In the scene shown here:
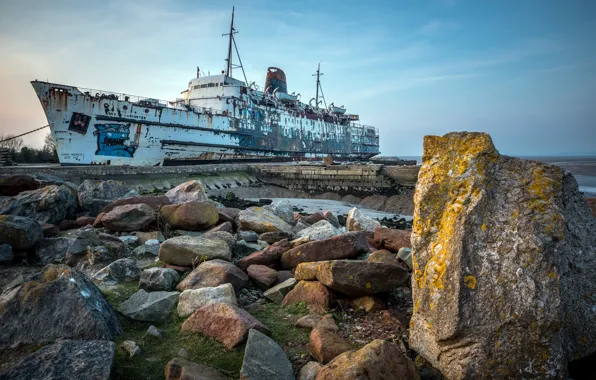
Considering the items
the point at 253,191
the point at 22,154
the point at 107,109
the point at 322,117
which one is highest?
the point at 322,117

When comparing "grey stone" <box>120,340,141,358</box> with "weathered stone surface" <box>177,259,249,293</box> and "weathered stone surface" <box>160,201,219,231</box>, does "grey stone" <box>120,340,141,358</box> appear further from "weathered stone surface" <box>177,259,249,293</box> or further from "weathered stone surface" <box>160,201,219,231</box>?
→ "weathered stone surface" <box>160,201,219,231</box>

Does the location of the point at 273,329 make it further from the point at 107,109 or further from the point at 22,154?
the point at 22,154

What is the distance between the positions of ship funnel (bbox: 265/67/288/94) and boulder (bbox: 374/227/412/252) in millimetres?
32251

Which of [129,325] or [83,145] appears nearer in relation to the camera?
[129,325]

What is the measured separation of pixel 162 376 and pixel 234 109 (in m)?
24.8

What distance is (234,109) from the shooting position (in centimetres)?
2548

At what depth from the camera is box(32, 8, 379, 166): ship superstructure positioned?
57.2ft

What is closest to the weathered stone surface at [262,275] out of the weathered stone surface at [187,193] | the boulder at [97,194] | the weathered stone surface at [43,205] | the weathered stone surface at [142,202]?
the weathered stone surface at [142,202]

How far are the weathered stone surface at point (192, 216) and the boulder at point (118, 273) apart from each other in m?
1.40

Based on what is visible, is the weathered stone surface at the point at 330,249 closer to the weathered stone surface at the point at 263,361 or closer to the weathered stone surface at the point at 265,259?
the weathered stone surface at the point at 265,259

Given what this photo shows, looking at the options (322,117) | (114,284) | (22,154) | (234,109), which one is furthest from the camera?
(322,117)

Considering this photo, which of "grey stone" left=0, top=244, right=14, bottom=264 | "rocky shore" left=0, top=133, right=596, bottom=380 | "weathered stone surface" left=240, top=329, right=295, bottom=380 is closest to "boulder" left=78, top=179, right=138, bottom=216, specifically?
"grey stone" left=0, top=244, right=14, bottom=264

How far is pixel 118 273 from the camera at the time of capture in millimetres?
3477

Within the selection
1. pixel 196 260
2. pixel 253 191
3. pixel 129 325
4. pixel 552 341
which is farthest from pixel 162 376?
pixel 253 191
